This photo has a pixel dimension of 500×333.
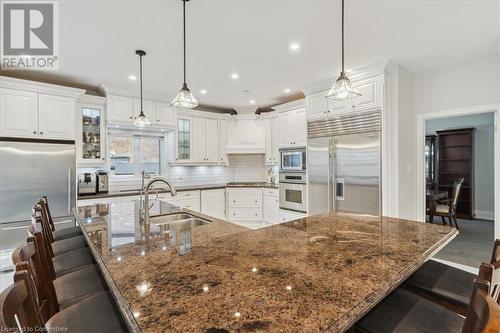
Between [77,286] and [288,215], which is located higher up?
[77,286]

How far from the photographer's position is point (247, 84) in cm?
413

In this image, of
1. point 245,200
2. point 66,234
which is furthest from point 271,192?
point 66,234

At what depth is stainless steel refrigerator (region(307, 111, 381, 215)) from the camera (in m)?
3.35

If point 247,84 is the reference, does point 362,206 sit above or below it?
below

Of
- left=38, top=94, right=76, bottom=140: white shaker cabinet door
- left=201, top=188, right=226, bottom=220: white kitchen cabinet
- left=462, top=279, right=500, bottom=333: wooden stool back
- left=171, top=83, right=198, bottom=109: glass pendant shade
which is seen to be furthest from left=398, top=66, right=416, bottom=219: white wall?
left=38, top=94, right=76, bottom=140: white shaker cabinet door

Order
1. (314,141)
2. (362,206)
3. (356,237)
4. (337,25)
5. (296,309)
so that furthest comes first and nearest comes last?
1. (314,141)
2. (362,206)
3. (337,25)
4. (356,237)
5. (296,309)

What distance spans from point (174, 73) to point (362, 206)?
10.7 ft

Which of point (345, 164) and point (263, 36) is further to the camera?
point (345, 164)

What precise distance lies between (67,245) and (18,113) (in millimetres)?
2424

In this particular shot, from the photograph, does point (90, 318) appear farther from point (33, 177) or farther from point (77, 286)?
point (33, 177)

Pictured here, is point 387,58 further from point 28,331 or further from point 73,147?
point 73,147

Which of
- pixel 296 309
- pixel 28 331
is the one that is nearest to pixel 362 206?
pixel 296 309

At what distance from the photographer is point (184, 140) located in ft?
17.0

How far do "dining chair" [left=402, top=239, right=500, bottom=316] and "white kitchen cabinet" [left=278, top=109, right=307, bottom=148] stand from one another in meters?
3.20
